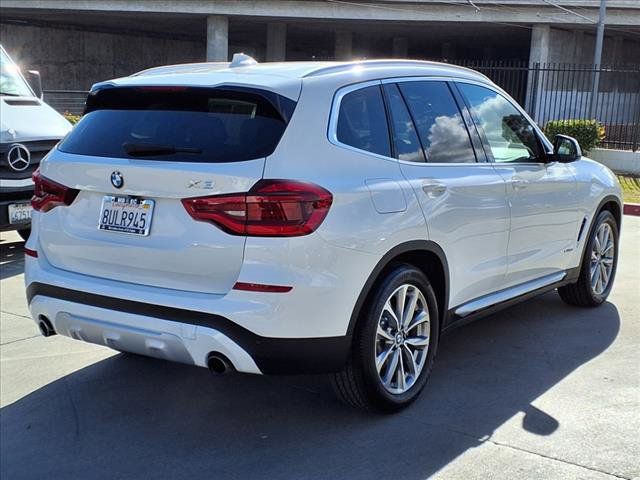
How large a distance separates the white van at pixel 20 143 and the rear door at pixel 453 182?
501cm

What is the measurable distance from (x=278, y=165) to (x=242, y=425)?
1.41 metres

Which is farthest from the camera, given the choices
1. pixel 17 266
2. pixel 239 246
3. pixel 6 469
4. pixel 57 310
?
pixel 17 266

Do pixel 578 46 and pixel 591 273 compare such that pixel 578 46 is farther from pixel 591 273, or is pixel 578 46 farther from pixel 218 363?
pixel 218 363

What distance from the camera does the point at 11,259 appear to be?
8008 mm

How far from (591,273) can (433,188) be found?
2.46 m

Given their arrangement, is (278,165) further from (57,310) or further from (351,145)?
(57,310)

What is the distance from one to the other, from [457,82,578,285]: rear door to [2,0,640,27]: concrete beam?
24.1 metres

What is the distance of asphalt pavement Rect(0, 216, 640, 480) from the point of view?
346 centimetres

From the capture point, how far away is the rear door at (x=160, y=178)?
3.40 metres

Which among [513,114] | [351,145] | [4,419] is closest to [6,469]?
[4,419]

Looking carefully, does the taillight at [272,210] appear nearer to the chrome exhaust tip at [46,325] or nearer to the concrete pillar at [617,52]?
the chrome exhaust tip at [46,325]

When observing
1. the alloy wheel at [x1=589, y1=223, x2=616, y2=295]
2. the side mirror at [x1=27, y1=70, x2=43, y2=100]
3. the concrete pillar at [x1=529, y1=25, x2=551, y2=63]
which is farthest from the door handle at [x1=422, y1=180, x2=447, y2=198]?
the concrete pillar at [x1=529, y1=25, x2=551, y2=63]

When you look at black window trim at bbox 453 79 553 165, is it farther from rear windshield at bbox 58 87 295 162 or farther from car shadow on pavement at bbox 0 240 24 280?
car shadow on pavement at bbox 0 240 24 280

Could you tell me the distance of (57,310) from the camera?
3.80 metres
